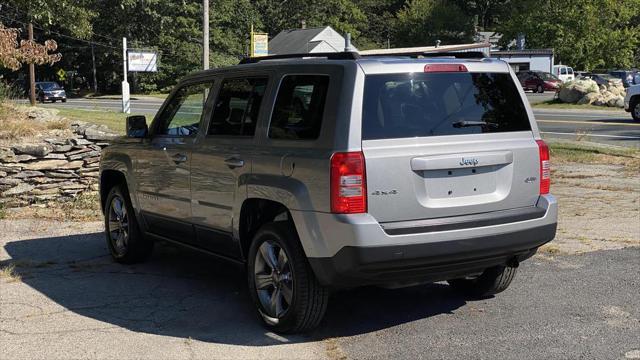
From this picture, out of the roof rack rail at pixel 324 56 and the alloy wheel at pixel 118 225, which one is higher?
the roof rack rail at pixel 324 56

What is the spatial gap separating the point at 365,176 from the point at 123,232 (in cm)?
361

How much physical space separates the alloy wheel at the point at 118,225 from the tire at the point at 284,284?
2321 millimetres

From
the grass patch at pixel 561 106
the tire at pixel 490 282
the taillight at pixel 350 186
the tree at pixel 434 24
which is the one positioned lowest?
the tire at pixel 490 282

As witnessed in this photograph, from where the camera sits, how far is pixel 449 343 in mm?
4875

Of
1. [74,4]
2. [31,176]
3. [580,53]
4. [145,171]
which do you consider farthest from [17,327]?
[580,53]

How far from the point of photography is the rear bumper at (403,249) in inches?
175

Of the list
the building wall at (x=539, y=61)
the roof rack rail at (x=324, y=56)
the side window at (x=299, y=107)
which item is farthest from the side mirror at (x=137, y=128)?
the building wall at (x=539, y=61)

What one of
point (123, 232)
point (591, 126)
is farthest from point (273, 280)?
point (591, 126)

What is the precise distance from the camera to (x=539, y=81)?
52906 mm

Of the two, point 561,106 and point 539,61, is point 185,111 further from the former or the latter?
point 539,61

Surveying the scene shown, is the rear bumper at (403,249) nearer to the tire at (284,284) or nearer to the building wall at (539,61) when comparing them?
the tire at (284,284)

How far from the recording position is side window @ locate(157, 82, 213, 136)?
6.21 metres

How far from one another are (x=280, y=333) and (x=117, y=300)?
1.68 metres

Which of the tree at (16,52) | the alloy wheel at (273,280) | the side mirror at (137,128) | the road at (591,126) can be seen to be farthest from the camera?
the road at (591,126)
